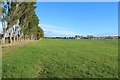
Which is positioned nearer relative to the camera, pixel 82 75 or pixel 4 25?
pixel 82 75

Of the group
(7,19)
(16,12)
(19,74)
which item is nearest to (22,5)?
(16,12)

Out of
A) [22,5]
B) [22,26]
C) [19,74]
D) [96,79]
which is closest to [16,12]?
[22,5]

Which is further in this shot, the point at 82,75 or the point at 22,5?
the point at 22,5

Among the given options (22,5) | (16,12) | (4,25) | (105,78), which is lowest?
(105,78)

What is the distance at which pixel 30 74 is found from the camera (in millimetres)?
4883

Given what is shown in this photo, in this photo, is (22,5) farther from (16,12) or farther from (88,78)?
(88,78)

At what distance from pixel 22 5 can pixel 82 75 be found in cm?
2362

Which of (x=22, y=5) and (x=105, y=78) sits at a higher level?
(x=22, y=5)

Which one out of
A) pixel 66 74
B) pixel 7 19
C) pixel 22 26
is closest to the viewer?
pixel 66 74

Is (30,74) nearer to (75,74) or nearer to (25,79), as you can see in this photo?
(25,79)

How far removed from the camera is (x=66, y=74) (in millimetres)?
5012

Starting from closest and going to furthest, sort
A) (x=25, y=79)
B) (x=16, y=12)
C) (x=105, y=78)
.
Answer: (x=25, y=79), (x=105, y=78), (x=16, y=12)

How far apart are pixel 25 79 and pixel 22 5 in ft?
76.4

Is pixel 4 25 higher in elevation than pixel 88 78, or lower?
higher
